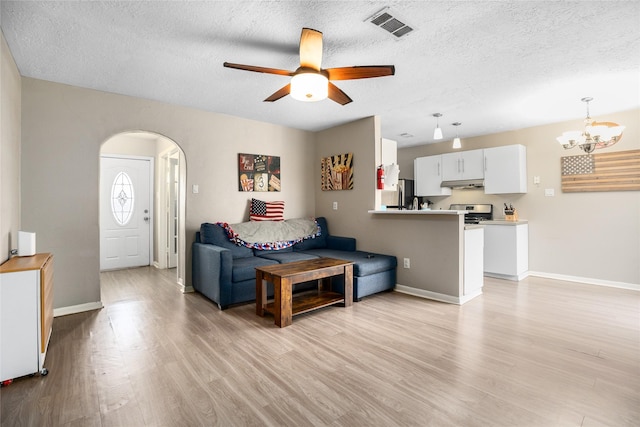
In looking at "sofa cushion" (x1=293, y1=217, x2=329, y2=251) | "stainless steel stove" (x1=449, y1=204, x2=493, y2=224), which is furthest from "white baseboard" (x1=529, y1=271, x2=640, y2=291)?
"sofa cushion" (x1=293, y1=217, x2=329, y2=251)

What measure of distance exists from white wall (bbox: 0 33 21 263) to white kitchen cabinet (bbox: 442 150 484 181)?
5821 mm

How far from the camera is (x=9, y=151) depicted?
2.61m

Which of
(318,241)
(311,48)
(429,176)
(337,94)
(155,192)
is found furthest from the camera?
(429,176)

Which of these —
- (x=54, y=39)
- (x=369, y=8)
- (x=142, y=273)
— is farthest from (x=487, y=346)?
(x=142, y=273)

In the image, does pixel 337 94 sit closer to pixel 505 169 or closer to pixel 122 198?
pixel 505 169

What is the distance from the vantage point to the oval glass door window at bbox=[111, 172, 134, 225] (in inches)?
216

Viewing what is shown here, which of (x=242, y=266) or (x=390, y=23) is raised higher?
(x=390, y=23)

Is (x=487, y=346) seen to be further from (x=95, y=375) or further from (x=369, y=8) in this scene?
(x=95, y=375)

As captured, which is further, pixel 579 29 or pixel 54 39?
pixel 54 39

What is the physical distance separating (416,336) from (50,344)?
2982 millimetres

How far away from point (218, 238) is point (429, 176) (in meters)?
4.14

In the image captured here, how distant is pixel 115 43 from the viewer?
96.8 inches

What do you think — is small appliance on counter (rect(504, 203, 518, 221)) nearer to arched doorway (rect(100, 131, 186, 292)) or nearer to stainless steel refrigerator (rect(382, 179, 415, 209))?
stainless steel refrigerator (rect(382, 179, 415, 209))

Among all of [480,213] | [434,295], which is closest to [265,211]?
[434,295]
